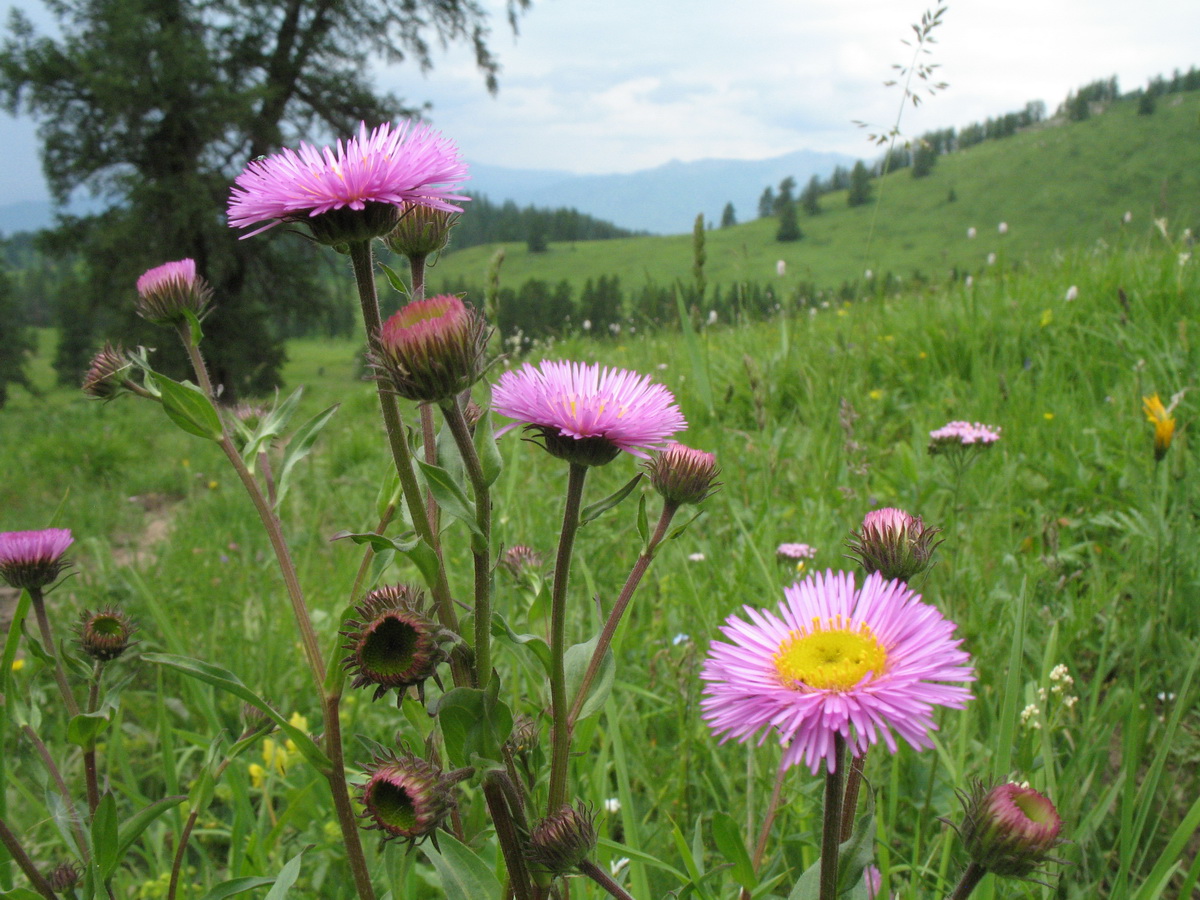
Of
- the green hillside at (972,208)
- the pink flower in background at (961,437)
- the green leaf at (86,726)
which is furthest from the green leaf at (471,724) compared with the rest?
the green hillside at (972,208)

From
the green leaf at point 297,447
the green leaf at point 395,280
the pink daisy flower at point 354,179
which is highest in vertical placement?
the pink daisy flower at point 354,179

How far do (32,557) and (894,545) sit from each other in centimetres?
156

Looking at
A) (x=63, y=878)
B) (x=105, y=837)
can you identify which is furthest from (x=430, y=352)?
(x=63, y=878)

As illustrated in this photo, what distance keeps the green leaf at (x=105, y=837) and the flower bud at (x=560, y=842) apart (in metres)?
0.70

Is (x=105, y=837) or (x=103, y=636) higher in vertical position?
(x=103, y=636)

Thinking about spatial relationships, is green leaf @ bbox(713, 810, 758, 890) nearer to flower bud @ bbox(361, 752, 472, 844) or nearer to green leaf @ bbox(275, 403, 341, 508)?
flower bud @ bbox(361, 752, 472, 844)

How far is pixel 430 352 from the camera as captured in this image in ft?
2.96

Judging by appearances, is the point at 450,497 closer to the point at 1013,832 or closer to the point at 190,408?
the point at 190,408

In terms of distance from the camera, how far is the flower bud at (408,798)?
34.6 inches

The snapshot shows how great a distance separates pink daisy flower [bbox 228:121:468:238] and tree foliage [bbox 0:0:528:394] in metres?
19.9

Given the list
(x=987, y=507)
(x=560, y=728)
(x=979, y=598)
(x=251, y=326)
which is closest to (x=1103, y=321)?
(x=987, y=507)

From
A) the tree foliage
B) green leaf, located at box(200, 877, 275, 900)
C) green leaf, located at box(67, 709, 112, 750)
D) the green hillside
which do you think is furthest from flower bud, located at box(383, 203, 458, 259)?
the green hillside

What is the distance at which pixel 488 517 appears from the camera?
3.11 feet

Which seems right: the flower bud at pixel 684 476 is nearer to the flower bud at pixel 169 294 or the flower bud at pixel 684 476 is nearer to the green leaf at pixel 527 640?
the green leaf at pixel 527 640
